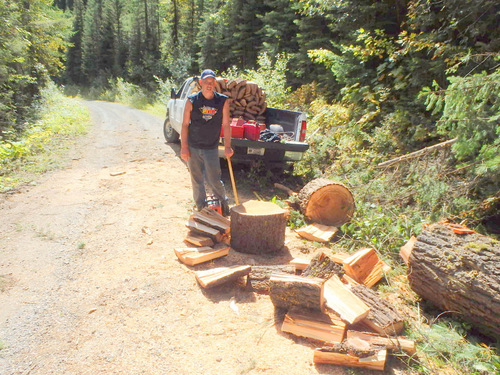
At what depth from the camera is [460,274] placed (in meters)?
3.06

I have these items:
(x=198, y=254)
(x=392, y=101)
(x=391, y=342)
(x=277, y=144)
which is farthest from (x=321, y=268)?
(x=392, y=101)

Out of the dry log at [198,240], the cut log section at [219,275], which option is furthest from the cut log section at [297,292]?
the dry log at [198,240]

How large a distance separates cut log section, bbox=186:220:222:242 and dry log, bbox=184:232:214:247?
0.06 metres

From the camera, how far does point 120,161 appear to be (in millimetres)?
8438

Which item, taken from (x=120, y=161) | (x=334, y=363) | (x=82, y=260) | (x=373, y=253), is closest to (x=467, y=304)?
(x=373, y=253)

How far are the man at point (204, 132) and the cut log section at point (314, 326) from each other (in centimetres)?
254

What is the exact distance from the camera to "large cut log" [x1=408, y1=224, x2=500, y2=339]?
2.88 m

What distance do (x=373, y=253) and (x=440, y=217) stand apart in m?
1.29

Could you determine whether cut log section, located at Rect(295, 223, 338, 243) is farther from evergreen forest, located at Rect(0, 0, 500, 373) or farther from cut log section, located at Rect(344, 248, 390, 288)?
cut log section, located at Rect(344, 248, 390, 288)

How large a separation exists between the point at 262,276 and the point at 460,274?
6.27 ft

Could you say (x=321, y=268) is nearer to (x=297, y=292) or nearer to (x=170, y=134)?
(x=297, y=292)

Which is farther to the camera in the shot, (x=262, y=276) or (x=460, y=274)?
(x=262, y=276)

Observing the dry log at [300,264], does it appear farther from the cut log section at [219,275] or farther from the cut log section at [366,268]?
the cut log section at [219,275]

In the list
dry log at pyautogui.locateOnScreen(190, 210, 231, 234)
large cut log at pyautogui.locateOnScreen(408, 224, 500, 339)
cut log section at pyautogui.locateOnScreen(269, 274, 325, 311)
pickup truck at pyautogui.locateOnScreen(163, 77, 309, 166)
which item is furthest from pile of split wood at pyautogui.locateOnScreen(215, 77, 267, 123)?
cut log section at pyautogui.locateOnScreen(269, 274, 325, 311)
